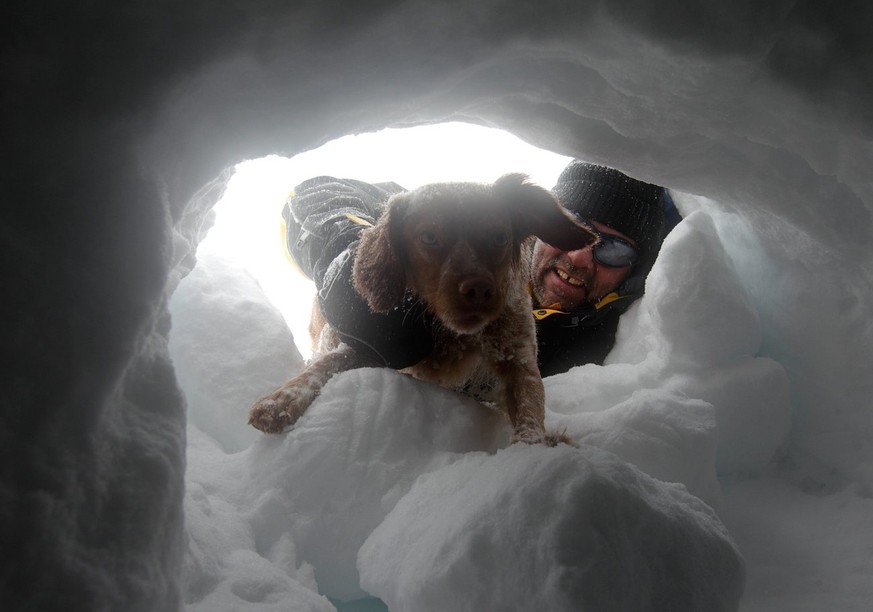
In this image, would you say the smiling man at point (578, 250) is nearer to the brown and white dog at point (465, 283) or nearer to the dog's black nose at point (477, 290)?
the brown and white dog at point (465, 283)

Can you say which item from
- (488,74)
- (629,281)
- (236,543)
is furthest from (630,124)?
(629,281)

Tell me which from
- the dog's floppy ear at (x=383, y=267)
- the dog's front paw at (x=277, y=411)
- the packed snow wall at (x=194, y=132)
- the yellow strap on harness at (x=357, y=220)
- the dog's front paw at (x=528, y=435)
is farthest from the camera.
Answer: the yellow strap on harness at (x=357, y=220)

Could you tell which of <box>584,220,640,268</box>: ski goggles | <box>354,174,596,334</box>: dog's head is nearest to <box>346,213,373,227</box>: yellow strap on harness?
<box>354,174,596,334</box>: dog's head

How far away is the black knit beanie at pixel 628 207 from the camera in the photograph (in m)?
2.39

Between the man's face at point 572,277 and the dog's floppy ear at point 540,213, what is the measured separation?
2.70 ft

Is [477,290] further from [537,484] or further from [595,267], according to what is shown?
[595,267]

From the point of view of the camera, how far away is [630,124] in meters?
1.14

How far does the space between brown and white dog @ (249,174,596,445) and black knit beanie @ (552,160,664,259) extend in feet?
2.86

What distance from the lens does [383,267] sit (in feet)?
4.94

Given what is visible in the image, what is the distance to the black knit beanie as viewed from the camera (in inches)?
94.2

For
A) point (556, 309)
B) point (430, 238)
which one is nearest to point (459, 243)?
point (430, 238)

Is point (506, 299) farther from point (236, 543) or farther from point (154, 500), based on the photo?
point (154, 500)

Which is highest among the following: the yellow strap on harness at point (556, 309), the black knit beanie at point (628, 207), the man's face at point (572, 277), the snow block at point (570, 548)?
the black knit beanie at point (628, 207)

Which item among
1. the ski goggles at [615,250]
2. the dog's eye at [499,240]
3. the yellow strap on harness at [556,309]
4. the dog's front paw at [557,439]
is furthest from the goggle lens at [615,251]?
the dog's front paw at [557,439]
